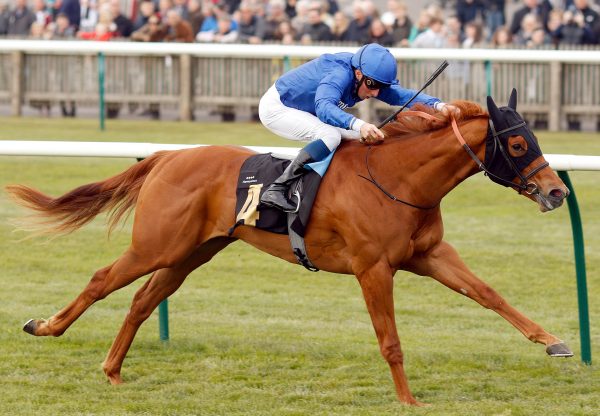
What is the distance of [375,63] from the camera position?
19.9 ft

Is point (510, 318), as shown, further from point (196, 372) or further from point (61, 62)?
point (61, 62)

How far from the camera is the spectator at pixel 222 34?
57.6ft

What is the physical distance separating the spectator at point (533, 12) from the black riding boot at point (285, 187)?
12182 millimetres

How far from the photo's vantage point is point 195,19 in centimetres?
1861

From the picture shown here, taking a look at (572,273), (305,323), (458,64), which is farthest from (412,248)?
(458,64)

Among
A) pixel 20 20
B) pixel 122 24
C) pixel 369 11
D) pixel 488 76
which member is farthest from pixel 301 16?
pixel 20 20

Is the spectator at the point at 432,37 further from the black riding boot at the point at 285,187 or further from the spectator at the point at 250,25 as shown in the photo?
the black riding boot at the point at 285,187

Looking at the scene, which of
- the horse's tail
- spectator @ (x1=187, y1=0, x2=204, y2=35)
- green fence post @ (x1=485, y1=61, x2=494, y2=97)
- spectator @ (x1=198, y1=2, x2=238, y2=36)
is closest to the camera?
the horse's tail

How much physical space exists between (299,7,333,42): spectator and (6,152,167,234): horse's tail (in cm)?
1083

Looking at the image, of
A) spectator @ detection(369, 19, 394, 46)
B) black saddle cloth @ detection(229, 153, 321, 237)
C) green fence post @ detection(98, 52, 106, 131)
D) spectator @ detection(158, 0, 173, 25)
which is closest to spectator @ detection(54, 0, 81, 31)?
spectator @ detection(158, 0, 173, 25)

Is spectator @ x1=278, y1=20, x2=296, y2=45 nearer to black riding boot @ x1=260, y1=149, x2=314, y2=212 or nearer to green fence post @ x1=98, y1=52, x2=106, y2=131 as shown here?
green fence post @ x1=98, y1=52, x2=106, y2=131

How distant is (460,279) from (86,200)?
6.62 feet

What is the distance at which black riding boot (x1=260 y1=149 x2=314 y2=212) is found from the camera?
240 inches

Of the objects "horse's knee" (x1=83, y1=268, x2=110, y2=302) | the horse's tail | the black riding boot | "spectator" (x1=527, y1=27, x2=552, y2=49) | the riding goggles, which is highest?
the riding goggles
